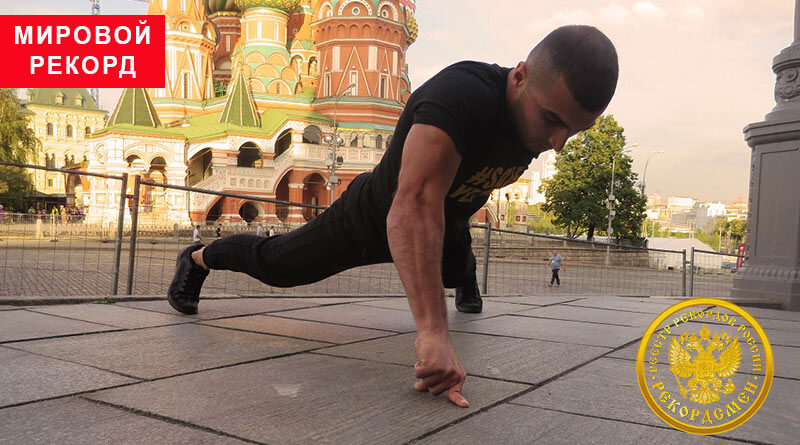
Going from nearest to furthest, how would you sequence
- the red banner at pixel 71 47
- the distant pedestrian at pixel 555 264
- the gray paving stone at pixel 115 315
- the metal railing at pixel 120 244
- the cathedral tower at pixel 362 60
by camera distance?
the gray paving stone at pixel 115 315, the metal railing at pixel 120 244, the distant pedestrian at pixel 555 264, the red banner at pixel 71 47, the cathedral tower at pixel 362 60

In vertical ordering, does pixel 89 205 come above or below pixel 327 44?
below

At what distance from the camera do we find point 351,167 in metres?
40.2

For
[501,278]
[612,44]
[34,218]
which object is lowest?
[501,278]

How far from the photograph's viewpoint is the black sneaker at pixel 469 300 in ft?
14.2

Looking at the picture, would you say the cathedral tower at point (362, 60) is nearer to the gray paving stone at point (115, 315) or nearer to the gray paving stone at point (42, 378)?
the gray paving stone at point (115, 315)

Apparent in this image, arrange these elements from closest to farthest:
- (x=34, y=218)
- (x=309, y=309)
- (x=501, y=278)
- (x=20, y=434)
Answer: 1. (x=20, y=434)
2. (x=309, y=309)
3. (x=34, y=218)
4. (x=501, y=278)

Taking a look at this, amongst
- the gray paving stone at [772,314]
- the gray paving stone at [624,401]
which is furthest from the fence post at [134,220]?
the gray paving stone at [772,314]

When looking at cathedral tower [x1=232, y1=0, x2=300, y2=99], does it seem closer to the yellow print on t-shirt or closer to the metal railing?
the metal railing

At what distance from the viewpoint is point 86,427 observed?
1.65 metres

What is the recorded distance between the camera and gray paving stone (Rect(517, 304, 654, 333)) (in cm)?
420

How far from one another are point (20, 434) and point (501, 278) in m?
8.34

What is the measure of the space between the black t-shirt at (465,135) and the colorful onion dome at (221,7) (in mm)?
54700

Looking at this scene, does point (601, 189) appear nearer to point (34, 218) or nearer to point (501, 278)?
point (501, 278)

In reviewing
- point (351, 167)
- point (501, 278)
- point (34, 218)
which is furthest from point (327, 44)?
point (34, 218)
